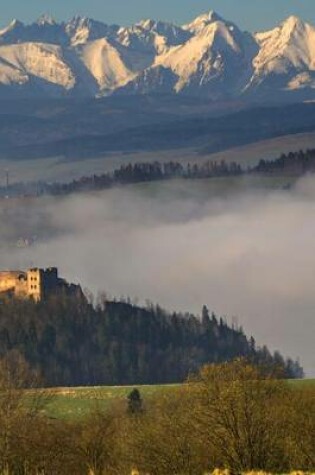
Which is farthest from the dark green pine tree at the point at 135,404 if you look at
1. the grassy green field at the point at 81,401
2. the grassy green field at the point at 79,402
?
the grassy green field at the point at 79,402

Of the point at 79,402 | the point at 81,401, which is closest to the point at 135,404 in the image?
the point at 79,402

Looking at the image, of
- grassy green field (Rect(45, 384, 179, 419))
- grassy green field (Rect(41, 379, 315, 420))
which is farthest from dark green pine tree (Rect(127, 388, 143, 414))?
grassy green field (Rect(45, 384, 179, 419))

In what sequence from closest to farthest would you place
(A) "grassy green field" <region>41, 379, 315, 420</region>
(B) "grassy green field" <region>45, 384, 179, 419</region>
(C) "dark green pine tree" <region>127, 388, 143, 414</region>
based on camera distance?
(C) "dark green pine tree" <region>127, 388, 143, 414</region> < (A) "grassy green field" <region>41, 379, 315, 420</region> < (B) "grassy green field" <region>45, 384, 179, 419</region>

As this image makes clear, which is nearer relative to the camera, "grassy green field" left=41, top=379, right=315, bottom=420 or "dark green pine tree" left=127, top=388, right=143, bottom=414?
"dark green pine tree" left=127, top=388, right=143, bottom=414

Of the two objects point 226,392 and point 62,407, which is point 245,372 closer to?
point 226,392

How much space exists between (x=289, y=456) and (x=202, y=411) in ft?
24.4

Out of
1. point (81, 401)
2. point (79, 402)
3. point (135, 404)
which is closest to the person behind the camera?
point (135, 404)

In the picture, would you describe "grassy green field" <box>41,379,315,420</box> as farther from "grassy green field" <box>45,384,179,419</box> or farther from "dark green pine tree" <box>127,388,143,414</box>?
"dark green pine tree" <box>127,388,143,414</box>

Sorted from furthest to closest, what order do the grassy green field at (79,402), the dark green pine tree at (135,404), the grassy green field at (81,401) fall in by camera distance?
the grassy green field at (79,402) → the grassy green field at (81,401) → the dark green pine tree at (135,404)

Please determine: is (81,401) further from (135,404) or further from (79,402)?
(135,404)

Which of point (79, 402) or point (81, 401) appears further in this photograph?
point (81, 401)

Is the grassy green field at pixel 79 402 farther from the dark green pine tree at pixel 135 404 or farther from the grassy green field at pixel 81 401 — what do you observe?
the dark green pine tree at pixel 135 404

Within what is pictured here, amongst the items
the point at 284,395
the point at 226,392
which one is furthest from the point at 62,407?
the point at 226,392

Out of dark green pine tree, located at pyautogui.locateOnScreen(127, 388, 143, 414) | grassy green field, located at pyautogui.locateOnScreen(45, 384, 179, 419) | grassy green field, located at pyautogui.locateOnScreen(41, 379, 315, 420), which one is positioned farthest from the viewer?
grassy green field, located at pyautogui.locateOnScreen(45, 384, 179, 419)
